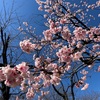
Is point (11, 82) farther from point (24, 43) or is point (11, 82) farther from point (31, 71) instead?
point (24, 43)

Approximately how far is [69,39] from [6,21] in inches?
164

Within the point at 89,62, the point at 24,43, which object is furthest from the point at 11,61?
the point at 89,62

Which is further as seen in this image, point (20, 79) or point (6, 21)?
point (6, 21)

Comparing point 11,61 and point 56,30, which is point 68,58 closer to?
point 56,30

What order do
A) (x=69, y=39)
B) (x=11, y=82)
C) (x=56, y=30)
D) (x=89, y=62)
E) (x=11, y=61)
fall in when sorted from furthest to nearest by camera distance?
1. (x=11, y=61)
2. (x=56, y=30)
3. (x=69, y=39)
4. (x=89, y=62)
5. (x=11, y=82)

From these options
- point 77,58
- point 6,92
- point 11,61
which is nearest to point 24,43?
point 77,58

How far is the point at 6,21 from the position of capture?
32.4 ft

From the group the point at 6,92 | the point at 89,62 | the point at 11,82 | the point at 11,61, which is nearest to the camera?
the point at 11,82

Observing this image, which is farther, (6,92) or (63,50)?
(6,92)

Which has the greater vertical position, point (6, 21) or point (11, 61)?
point (6, 21)

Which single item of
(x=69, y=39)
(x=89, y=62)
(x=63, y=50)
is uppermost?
(x=69, y=39)

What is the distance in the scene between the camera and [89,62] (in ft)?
16.4

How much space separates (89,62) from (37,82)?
85.9 inches

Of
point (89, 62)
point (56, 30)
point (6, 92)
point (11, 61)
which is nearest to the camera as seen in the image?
point (89, 62)
